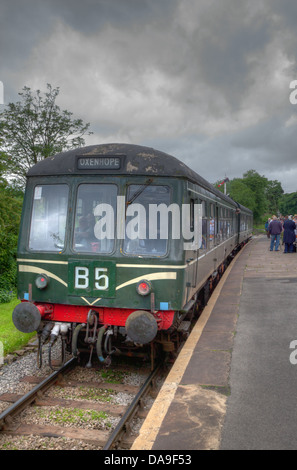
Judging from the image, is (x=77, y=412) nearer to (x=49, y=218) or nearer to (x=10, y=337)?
(x=49, y=218)

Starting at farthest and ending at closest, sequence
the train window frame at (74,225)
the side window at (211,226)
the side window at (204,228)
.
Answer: the side window at (211,226)
the side window at (204,228)
the train window frame at (74,225)

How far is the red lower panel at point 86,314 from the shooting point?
5.53 meters

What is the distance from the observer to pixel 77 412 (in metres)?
4.91

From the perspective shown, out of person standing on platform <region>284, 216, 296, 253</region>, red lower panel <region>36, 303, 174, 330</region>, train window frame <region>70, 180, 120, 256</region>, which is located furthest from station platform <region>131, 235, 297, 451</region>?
person standing on platform <region>284, 216, 296, 253</region>

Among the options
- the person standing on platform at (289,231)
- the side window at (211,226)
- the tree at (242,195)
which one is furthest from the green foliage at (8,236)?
the tree at (242,195)

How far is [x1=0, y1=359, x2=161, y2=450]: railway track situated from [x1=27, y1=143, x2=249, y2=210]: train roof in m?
2.89

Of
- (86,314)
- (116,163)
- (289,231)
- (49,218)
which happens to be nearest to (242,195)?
(289,231)

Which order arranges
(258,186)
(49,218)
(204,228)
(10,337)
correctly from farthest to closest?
(258,186) < (204,228) < (10,337) < (49,218)

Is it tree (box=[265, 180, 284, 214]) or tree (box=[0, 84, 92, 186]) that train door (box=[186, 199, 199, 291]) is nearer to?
tree (box=[0, 84, 92, 186])

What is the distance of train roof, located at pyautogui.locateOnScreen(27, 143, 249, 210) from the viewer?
18.5ft

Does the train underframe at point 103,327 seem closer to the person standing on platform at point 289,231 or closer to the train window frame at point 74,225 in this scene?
the train window frame at point 74,225

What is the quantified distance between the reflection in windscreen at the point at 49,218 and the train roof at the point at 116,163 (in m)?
0.26

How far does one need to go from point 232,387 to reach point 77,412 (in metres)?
1.89

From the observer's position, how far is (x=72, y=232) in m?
5.79
